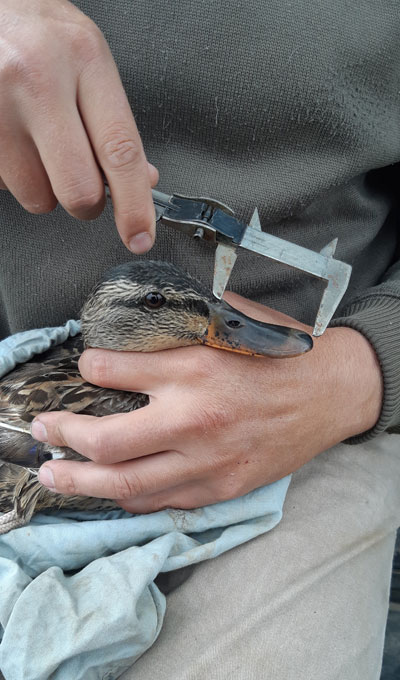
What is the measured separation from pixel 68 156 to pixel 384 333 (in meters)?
1.02

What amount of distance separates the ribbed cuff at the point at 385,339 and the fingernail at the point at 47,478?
0.92 metres

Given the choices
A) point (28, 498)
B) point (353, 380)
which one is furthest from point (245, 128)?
point (28, 498)

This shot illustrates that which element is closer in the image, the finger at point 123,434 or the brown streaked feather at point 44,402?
the finger at point 123,434

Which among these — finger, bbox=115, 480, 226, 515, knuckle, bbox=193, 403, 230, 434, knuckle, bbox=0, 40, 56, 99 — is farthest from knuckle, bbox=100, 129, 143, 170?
finger, bbox=115, 480, 226, 515

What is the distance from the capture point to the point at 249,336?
125cm

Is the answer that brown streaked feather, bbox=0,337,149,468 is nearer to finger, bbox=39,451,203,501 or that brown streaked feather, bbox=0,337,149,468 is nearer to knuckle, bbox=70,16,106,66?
finger, bbox=39,451,203,501

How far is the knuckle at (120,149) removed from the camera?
905mm

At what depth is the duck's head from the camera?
1.26m

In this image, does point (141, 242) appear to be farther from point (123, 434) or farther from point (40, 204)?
point (123, 434)

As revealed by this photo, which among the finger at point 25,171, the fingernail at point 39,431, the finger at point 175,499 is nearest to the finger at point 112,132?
the finger at point 25,171

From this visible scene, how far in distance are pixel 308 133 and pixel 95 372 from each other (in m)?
0.94

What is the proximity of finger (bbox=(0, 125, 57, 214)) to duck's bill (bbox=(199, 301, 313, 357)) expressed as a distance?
1.63 ft

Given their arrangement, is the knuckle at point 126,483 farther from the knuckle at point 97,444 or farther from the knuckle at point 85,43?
the knuckle at point 85,43

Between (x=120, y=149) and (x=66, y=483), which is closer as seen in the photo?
(x=120, y=149)
